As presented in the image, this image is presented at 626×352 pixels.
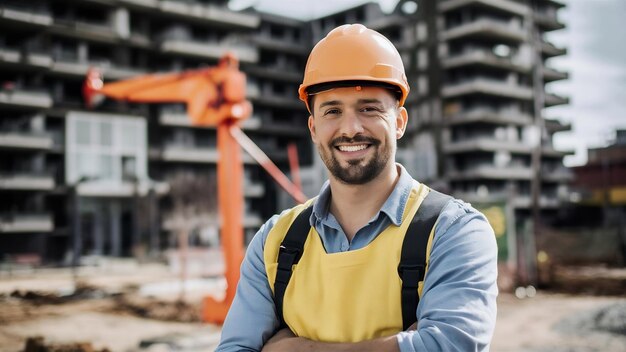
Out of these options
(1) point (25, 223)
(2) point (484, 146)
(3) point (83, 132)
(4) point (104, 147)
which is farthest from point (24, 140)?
(2) point (484, 146)

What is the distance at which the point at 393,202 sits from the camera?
2.27m

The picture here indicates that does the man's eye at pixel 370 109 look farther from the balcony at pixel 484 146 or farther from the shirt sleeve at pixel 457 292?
the balcony at pixel 484 146

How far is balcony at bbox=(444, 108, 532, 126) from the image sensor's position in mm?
52125

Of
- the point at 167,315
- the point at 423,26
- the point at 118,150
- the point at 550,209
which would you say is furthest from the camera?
the point at 550,209

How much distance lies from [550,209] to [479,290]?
62.2m

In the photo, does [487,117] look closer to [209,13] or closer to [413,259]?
[209,13]

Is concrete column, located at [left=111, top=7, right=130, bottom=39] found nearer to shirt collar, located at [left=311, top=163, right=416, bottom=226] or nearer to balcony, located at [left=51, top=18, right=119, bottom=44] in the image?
balcony, located at [left=51, top=18, right=119, bottom=44]

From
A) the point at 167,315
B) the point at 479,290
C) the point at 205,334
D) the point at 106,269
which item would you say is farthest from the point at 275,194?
the point at 479,290

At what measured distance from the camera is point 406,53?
57344 millimetres

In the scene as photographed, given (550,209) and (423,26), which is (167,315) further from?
(550,209)

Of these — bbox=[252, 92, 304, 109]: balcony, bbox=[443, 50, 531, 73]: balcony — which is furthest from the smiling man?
bbox=[443, 50, 531, 73]: balcony

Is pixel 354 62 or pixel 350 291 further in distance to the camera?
pixel 354 62

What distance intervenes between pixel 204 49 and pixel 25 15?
43.2ft

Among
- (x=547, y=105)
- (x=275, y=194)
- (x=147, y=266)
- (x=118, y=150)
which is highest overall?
(x=547, y=105)
